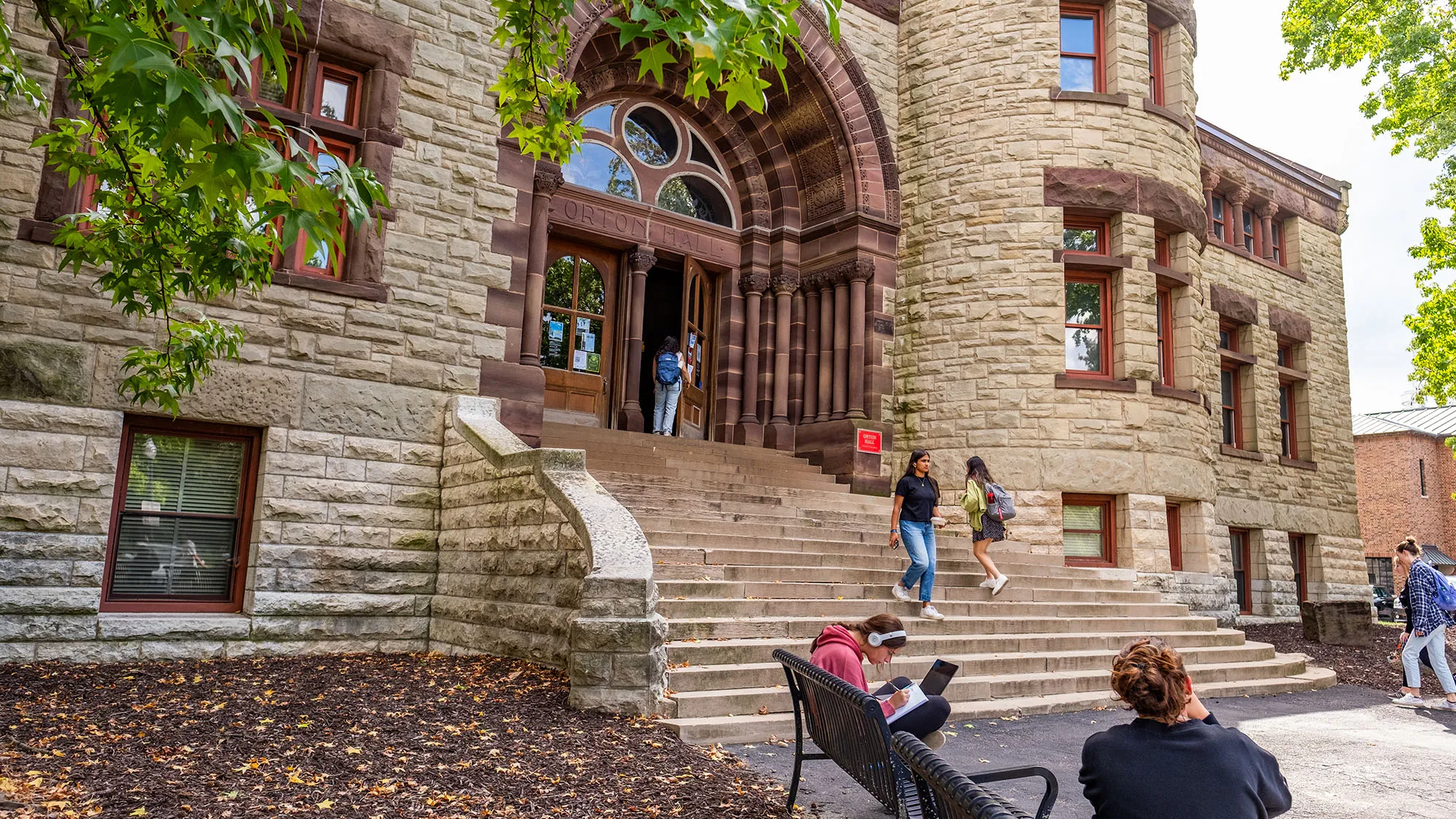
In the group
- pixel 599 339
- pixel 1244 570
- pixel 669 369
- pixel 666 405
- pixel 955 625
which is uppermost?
pixel 599 339

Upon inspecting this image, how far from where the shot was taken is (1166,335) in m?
13.8

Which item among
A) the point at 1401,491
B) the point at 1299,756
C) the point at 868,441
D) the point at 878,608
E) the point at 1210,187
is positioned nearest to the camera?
the point at 1299,756

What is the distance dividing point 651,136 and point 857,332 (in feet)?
13.9

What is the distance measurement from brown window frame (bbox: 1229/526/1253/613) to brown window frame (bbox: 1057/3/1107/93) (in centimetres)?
800

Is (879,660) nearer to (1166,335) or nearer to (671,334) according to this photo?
(1166,335)

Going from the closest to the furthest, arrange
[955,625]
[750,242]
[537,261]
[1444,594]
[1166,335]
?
[955,625], [1444,594], [537,261], [1166,335], [750,242]

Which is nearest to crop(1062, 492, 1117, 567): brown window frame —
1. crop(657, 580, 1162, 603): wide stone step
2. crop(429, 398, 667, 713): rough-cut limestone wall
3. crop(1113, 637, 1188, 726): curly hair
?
crop(657, 580, 1162, 603): wide stone step

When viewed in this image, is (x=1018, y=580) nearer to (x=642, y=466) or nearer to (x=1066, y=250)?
(x=642, y=466)

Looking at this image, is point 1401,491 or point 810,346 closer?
point 810,346

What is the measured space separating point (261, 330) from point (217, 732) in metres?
4.25

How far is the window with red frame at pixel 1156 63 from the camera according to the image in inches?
563

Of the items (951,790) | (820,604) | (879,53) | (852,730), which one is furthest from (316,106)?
(951,790)

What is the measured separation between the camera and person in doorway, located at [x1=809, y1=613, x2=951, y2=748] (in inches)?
181

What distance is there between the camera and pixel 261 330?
8.26 meters
